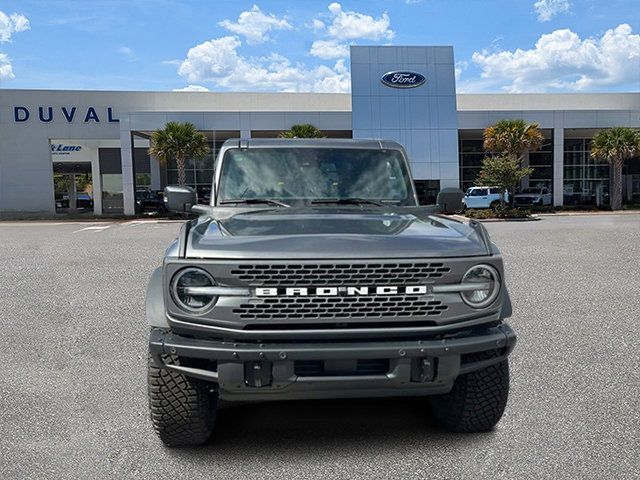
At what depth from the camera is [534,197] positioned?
127 feet

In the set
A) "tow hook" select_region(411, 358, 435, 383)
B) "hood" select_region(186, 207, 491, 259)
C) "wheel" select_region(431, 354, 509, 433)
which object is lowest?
"wheel" select_region(431, 354, 509, 433)

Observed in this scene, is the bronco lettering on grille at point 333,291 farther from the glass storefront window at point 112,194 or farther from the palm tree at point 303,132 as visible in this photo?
the glass storefront window at point 112,194

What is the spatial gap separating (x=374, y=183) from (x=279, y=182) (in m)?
0.80

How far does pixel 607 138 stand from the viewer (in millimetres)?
35250

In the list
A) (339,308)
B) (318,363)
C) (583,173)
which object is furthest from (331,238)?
(583,173)

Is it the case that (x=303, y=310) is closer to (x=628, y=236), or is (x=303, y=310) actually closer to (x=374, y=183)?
(x=374, y=183)

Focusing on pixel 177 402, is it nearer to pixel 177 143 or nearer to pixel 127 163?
pixel 177 143

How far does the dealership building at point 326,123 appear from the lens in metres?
34.6

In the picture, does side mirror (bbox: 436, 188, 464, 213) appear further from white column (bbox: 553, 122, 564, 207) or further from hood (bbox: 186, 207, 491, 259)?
white column (bbox: 553, 122, 564, 207)

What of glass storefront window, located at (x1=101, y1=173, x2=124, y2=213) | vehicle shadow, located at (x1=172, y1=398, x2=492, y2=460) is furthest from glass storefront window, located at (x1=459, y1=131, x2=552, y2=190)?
vehicle shadow, located at (x1=172, y1=398, x2=492, y2=460)

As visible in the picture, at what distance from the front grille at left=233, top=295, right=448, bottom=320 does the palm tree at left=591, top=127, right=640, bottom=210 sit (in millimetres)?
36313

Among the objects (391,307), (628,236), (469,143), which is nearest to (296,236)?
(391,307)

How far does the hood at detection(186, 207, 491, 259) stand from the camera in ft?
10.0

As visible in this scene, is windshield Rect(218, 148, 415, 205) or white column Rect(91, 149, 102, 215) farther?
white column Rect(91, 149, 102, 215)
